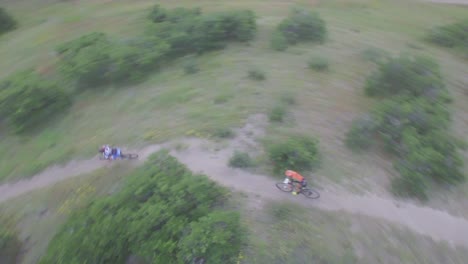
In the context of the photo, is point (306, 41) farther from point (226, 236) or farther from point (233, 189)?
point (226, 236)

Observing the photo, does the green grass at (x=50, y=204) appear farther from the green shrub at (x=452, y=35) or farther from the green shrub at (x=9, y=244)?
the green shrub at (x=452, y=35)

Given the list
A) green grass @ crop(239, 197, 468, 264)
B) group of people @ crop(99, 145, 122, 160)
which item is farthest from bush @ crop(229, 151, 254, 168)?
group of people @ crop(99, 145, 122, 160)

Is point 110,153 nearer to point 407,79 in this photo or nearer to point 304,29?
point 304,29

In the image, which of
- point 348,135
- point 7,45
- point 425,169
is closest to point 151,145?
point 348,135

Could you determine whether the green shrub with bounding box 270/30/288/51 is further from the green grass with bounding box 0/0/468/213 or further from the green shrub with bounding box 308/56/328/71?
the green shrub with bounding box 308/56/328/71

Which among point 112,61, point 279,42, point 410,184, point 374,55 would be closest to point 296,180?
point 410,184

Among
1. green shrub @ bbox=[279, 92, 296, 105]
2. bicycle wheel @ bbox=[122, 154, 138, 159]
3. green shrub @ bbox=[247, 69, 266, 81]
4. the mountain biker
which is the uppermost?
green shrub @ bbox=[247, 69, 266, 81]

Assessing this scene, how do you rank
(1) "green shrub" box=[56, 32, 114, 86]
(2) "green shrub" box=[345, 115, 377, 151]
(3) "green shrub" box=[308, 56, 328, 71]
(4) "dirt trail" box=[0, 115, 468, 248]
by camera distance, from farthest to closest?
(1) "green shrub" box=[56, 32, 114, 86] → (3) "green shrub" box=[308, 56, 328, 71] → (2) "green shrub" box=[345, 115, 377, 151] → (4) "dirt trail" box=[0, 115, 468, 248]
